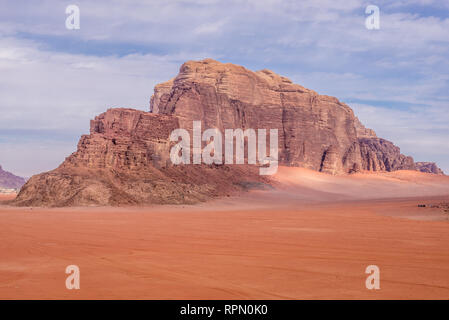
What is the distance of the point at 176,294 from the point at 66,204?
3774cm

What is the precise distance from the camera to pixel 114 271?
391 inches

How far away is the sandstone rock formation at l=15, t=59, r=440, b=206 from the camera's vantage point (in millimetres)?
48156

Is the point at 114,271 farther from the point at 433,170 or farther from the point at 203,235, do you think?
the point at 433,170

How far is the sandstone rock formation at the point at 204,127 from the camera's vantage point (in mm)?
48156

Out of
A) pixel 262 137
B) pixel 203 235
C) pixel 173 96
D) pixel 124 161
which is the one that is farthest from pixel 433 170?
pixel 203 235

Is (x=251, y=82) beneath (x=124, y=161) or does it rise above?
above

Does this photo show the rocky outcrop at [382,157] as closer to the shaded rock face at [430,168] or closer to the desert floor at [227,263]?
the shaded rock face at [430,168]

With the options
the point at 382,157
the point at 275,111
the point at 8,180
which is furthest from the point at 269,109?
the point at 8,180

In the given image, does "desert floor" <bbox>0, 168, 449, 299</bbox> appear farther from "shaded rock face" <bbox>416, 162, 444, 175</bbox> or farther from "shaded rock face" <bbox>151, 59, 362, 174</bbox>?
"shaded rock face" <bbox>416, 162, 444, 175</bbox>

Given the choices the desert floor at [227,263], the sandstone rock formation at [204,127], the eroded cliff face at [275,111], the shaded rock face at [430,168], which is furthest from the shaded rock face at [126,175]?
the shaded rock face at [430,168]

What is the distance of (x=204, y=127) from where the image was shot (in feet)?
296

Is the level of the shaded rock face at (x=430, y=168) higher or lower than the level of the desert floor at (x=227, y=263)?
higher
